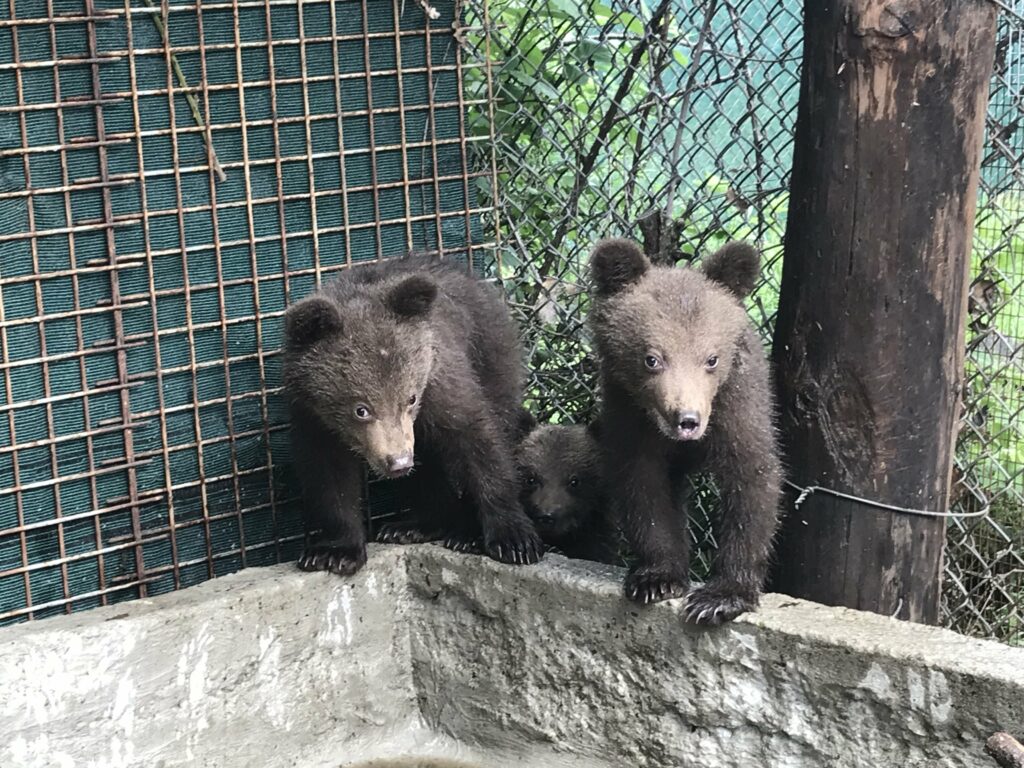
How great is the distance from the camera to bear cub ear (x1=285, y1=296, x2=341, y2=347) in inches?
197

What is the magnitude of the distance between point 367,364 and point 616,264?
1.01 meters

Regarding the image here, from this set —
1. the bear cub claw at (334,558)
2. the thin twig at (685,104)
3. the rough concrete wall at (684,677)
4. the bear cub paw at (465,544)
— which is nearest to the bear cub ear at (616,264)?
the thin twig at (685,104)

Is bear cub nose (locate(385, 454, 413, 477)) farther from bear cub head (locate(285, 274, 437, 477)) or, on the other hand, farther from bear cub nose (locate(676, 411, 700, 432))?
bear cub nose (locate(676, 411, 700, 432))

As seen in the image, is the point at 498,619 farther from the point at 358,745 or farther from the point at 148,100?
the point at 148,100

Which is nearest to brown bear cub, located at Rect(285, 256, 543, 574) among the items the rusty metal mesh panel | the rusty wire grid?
the rusty wire grid

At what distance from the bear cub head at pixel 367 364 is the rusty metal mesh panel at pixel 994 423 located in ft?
6.74

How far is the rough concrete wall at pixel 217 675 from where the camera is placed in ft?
15.2

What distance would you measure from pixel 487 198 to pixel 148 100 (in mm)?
1752

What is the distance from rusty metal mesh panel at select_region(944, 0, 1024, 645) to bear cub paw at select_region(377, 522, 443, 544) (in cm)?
207

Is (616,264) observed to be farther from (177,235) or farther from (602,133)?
(177,235)

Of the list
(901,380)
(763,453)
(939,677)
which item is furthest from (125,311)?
(939,677)

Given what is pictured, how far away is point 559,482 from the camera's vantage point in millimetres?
6258

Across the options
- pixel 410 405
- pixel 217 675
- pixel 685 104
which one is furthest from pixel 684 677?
pixel 685 104

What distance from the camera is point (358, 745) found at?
18.1 feet
